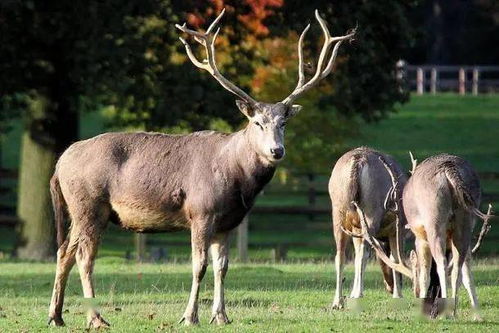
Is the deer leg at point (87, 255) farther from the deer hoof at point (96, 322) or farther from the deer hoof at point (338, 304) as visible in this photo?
the deer hoof at point (338, 304)

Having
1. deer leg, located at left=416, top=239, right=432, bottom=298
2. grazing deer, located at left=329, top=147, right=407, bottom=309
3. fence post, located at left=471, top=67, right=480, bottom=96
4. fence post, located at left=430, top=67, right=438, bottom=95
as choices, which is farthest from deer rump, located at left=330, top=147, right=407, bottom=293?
fence post, located at left=430, top=67, right=438, bottom=95

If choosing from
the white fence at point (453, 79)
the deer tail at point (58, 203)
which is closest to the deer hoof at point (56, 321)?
the deer tail at point (58, 203)

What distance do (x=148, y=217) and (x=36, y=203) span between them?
1431 centimetres

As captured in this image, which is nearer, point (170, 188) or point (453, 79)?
point (170, 188)

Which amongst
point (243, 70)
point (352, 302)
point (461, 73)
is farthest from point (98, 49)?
point (461, 73)

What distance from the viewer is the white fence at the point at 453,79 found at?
66438mm

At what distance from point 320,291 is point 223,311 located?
13.1 ft

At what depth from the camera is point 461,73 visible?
219 ft

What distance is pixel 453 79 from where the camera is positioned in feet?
230

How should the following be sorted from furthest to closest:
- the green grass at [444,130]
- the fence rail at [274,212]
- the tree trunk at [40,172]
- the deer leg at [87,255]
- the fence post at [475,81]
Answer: the fence post at [475,81] → the green grass at [444,130] → the tree trunk at [40,172] → the fence rail at [274,212] → the deer leg at [87,255]

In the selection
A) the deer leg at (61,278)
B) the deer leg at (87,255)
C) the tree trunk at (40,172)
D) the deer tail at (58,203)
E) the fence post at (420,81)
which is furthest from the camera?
the fence post at (420,81)

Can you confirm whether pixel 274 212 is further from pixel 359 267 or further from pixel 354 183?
pixel 354 183

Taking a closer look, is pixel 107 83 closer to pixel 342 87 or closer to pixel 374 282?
pixel 342 87

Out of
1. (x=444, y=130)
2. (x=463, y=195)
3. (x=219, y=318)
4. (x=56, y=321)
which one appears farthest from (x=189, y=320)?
(x=444, y=130)
